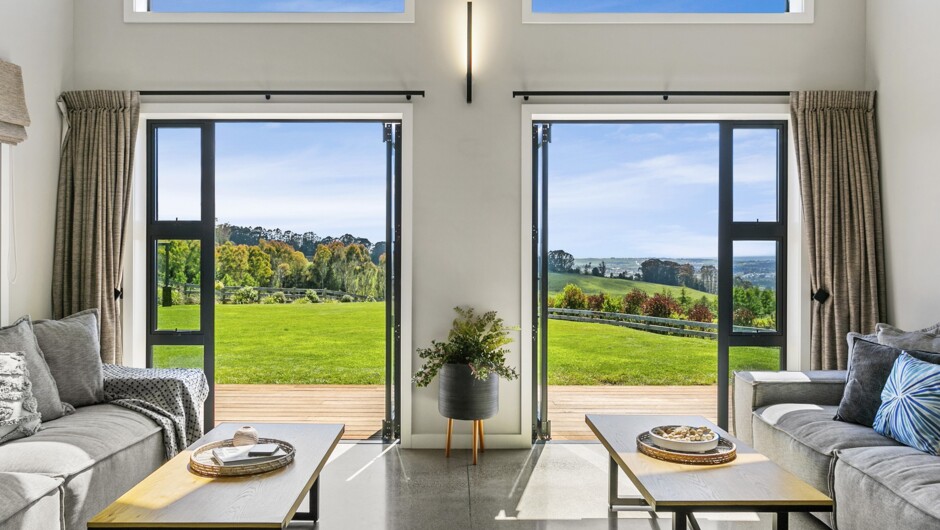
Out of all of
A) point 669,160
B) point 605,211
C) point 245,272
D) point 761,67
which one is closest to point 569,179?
point 605,211

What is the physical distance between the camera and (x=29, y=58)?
3668 millimetres

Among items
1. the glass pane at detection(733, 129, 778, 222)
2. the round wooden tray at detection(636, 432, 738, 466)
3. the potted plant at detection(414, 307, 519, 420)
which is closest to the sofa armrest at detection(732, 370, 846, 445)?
the round wooden tray at detection(636, 432, 738, 466)

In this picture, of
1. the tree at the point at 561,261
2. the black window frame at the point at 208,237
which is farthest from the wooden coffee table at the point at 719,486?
the tree at the point at 561,261

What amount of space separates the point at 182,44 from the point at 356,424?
282 cm

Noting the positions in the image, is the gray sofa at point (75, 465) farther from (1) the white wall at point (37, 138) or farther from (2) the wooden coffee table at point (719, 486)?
(2) the wooden coffee table at point (719, 486)

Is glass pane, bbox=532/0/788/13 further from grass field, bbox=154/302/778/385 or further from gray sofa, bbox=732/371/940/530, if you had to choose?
grass field, bbox=154/302/778/385

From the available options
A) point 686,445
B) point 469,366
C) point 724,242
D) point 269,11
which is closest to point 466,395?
point 469,366

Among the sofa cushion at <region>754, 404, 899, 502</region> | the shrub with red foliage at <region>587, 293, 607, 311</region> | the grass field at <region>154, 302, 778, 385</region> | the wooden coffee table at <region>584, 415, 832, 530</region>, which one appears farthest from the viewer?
the grass field at <region>154, 302, 778, 385</region>

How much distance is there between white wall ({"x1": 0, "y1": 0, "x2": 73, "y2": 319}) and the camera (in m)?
3.58

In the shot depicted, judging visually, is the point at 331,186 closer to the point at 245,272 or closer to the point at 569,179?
the point at 245,272

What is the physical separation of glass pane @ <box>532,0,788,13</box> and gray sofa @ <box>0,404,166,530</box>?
332 cm

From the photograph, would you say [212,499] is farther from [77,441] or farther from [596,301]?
[596,301]

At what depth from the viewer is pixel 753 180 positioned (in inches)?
165

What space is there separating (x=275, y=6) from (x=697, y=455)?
3.60 m
